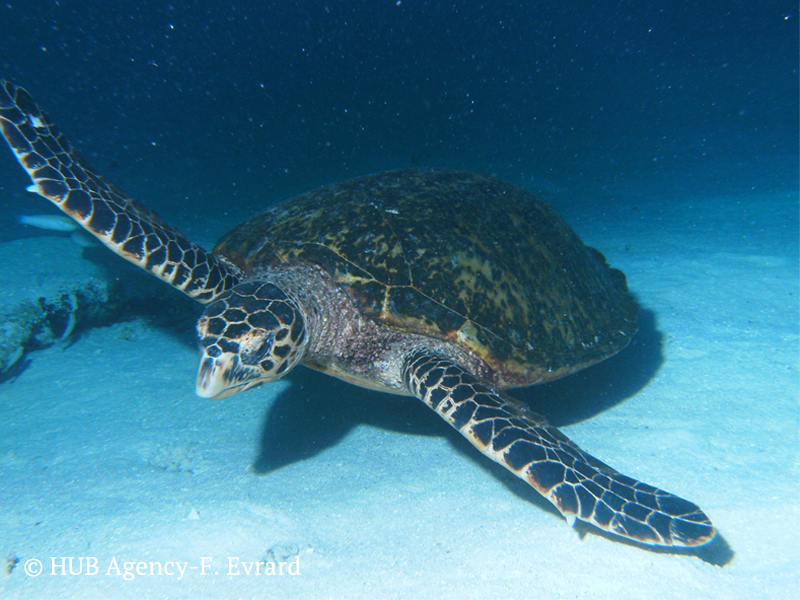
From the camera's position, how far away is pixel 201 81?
2341 cm

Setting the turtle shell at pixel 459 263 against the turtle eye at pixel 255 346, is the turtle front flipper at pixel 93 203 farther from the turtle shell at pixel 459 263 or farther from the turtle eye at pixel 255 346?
the turtle eye at pixel 255 346

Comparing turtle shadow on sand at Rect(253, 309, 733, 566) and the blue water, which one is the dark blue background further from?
turtle shadow on sand at Rect(253, 309, 733, 566)

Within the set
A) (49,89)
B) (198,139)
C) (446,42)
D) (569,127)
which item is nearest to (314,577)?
(198,139)

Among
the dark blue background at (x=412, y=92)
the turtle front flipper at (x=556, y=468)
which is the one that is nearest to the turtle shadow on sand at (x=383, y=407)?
the turtle front flipper at (x=556, y=468)

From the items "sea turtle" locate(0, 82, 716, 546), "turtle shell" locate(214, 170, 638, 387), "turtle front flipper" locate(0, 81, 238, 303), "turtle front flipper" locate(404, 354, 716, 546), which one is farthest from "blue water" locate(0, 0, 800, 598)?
"turtle front flipper" locate(0, 81, 238, 303)

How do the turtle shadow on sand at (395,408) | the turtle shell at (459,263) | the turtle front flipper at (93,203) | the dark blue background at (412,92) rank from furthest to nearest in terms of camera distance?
1. the dark blue background at (412,92)
2. the turtle shadow on sand at (395,408)
3. the turtle shell at (459,263)
4. the turtle front flipper at (93,203)

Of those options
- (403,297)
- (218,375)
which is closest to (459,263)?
(403,297)

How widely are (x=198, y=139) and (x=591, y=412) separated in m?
25.5

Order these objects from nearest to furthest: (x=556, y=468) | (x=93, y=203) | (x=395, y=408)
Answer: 1. (x=556, y=468)
2. (x=93, y=203)
3. (x=395, y=408)

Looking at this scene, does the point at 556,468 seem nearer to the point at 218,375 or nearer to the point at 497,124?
the point at 218,375

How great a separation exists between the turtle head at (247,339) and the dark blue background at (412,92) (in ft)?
33.4

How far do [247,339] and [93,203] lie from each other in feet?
5.70

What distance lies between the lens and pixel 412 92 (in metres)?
26.0

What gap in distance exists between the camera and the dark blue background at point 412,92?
1694 centimetres
